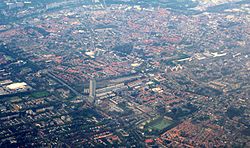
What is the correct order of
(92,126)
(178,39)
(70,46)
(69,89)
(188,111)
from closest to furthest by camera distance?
1. (92,126)
2. (188,111)
3. (69,89)
4. (70,46)
5. (178,39)

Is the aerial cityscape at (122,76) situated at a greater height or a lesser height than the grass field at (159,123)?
greater

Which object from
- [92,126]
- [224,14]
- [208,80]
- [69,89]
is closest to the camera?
[92,126]

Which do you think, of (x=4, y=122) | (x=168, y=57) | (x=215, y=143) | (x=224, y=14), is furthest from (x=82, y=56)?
(x=224, y=14)

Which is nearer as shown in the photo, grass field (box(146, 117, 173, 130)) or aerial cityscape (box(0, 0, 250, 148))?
aerial cityscape (box(0, 0, 250, 148))

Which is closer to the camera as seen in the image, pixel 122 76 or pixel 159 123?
pixel 159 123

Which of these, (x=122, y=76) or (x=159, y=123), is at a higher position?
(x=122, y=76)

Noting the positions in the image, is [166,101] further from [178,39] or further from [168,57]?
[178,39]

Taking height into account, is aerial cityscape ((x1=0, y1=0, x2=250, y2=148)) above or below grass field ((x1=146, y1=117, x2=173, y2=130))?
above

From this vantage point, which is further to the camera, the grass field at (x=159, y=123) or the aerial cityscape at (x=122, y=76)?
the grass field at (x=159, y=123)
